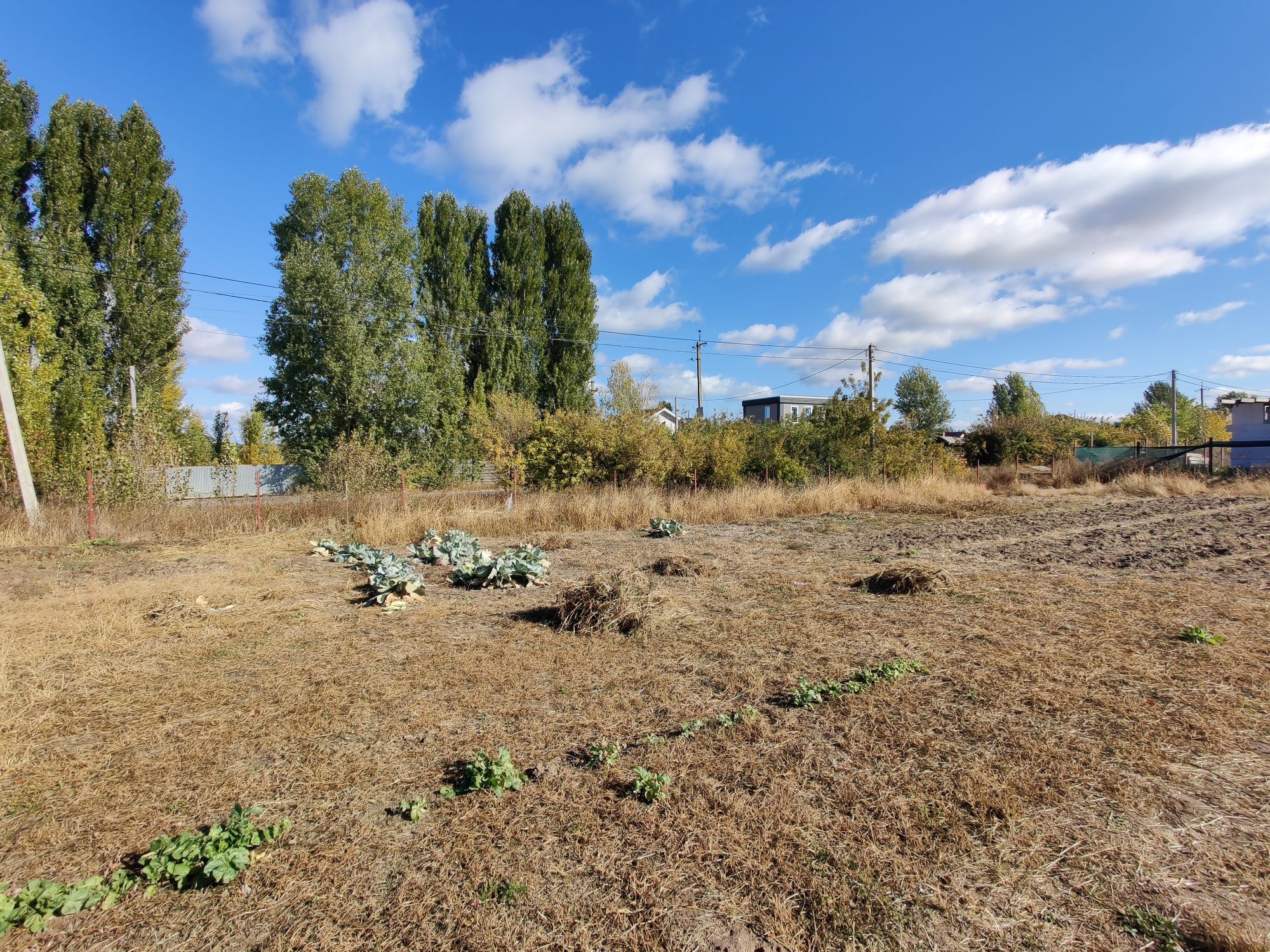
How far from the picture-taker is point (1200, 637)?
16.3 ft

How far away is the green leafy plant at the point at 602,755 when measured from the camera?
3.18m

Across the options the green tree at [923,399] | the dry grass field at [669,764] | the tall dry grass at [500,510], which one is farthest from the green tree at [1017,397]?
the dry grass field at [669,764]

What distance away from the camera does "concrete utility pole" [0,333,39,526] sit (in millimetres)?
11492

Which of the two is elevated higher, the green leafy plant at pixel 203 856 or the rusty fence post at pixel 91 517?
the rusty fence post at pixel 91 517

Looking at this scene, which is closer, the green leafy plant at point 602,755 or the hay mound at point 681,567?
the green leafy plant at point 602,755

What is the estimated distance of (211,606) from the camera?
6871mm

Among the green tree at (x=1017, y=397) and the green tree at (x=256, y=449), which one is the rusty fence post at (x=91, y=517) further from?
the green tree at (x=1017, y=397)

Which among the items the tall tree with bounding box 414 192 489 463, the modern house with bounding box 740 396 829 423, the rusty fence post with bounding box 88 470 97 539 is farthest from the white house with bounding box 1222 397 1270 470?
the rusty fence post with bounding box 88 470 97 539

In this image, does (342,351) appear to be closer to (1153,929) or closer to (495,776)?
(495,776)

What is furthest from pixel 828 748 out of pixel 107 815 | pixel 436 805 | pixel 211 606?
pixel 211 606

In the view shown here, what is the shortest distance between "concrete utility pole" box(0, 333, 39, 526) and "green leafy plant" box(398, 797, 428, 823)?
13.5 meters

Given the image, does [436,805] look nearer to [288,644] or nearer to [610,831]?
[610,831]

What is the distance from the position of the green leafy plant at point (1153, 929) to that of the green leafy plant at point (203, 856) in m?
3.27

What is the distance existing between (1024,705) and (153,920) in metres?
4.61
